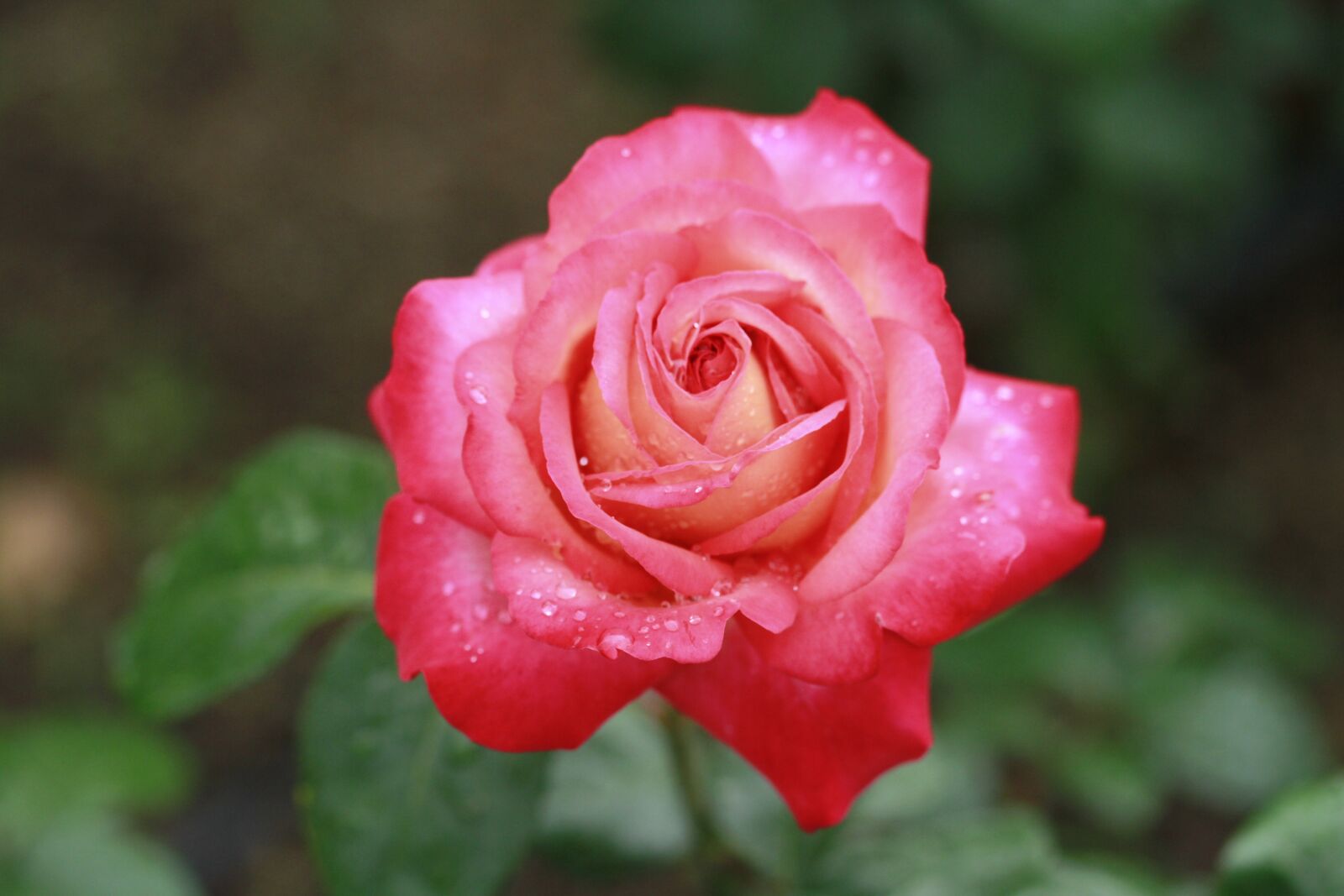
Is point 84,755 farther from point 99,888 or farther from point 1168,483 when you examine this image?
point 1168,483

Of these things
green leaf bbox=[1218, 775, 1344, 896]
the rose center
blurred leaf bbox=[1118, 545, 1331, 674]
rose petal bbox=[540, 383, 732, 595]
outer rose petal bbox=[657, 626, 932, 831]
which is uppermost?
the rose center

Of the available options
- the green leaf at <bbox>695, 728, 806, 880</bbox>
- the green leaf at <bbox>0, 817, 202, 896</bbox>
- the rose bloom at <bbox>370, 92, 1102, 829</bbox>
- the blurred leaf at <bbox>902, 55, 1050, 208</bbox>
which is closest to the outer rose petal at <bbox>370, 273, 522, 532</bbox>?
the rose bloom at <bbox>370, 92, 1102, 829</bbox>

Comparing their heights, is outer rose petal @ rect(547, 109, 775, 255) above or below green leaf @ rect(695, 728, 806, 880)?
above

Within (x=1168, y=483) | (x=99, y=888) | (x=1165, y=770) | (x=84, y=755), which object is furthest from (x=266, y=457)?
(x=1168, y=483)

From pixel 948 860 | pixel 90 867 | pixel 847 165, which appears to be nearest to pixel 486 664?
pixel 847 165

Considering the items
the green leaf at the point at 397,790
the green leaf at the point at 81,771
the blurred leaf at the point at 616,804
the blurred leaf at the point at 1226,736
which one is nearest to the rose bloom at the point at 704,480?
the green leaf at the point at 397,790

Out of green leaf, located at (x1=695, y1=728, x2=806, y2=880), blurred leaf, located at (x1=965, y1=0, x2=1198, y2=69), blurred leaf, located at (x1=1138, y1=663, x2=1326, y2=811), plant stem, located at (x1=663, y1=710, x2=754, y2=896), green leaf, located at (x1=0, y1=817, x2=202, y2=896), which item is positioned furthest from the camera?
blurred leaf, located at (x1=1138, y1=663, x2=1326, y2=811)

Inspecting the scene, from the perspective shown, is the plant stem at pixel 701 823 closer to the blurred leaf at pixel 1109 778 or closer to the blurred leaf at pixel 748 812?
the blurred leaf at pixel 748 812

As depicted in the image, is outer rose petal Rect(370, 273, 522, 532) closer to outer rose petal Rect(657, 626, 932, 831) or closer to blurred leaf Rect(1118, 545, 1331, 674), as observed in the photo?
outer rose petal Rect(657, 626, 932, 831)

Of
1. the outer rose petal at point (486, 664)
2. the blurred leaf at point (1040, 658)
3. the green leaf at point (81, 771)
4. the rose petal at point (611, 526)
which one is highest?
the rose petal at point (611, 526)
